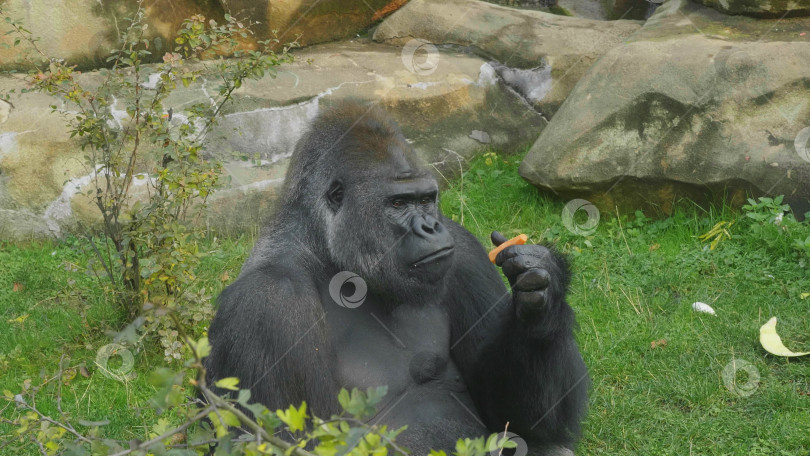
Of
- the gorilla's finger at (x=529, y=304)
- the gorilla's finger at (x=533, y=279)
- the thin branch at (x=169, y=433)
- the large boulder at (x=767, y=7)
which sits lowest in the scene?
the large boulder at (x=767, y=7)

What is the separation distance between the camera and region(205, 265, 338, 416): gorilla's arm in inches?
122

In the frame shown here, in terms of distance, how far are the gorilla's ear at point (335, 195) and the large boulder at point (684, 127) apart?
3174 millimetres

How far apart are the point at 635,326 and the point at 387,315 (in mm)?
2052

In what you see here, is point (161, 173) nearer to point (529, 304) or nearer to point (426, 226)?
point (426, 226)

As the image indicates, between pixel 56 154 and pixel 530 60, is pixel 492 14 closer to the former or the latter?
pixel 530 60

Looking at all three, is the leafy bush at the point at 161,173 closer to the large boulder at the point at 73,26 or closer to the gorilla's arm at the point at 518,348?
the gorilla's arm at the point at 518,348

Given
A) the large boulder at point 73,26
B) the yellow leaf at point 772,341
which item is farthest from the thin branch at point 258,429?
the large boulder at point 73,26

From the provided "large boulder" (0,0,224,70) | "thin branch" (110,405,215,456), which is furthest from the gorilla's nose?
"large boulder" (0,0,224,70)

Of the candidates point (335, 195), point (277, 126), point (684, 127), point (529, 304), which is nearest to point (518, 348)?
point (529, 304)

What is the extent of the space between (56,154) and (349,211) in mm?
3892

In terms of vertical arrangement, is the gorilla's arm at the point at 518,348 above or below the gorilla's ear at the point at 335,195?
below

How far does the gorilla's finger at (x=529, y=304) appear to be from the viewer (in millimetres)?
3176

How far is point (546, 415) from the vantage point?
362cm

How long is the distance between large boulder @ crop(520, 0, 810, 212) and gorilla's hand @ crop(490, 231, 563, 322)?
312 cm
